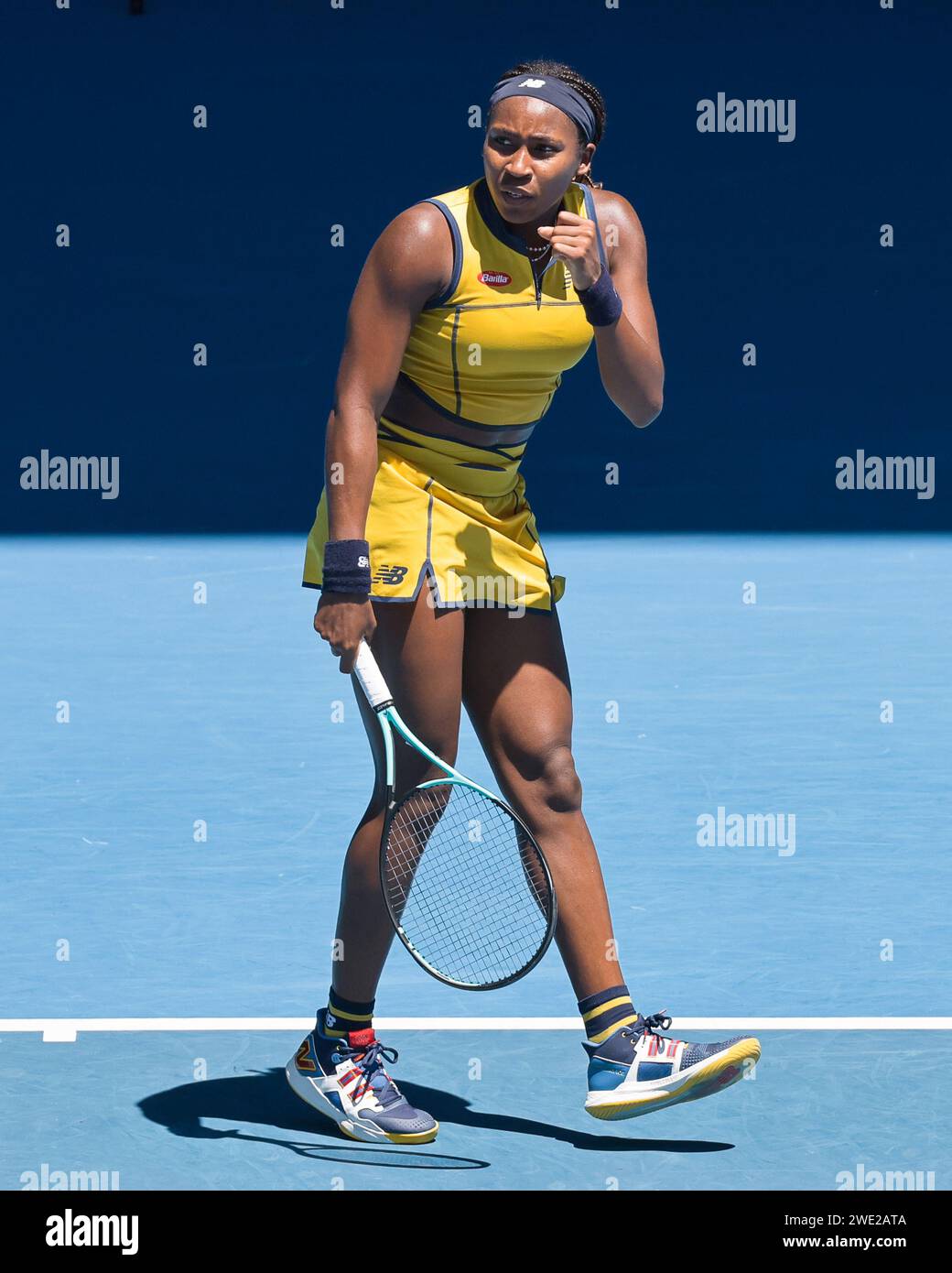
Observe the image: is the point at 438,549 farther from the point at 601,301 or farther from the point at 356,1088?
the point at 356,1088

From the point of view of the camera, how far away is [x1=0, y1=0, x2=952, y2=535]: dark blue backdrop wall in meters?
14.2

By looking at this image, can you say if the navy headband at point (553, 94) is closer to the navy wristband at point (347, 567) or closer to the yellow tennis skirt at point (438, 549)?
the yellow tennis skirt at point (438, 549)

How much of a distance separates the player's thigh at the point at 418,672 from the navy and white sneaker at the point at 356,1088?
519mm

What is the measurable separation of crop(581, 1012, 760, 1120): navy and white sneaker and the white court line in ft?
1.94

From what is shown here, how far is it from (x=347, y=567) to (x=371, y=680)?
21cm

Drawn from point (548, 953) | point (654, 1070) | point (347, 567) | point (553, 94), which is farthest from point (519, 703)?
point (548, 953)

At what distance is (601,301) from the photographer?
3.98m

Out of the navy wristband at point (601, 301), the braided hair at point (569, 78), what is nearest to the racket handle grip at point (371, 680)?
the navy wristband at point (601, 301)

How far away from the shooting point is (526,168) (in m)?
Answer: 3.93

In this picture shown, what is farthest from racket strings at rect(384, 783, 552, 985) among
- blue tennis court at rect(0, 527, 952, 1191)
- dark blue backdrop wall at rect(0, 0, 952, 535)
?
dark blue backdrop wall at rect(0, 0, 952, 535)

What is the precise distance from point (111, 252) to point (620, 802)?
10106 mm

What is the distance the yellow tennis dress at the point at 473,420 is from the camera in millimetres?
3990

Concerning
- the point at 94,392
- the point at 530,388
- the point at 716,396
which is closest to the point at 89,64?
the point at 94,392

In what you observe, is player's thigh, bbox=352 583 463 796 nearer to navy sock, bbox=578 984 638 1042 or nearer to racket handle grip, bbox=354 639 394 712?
racket handle grip, bbox=354 639 394 712
